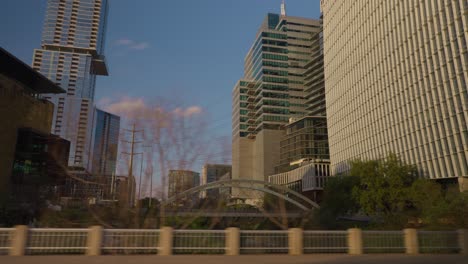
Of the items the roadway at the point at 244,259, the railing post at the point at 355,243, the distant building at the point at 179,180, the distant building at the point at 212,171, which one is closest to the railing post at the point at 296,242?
the roadway at the point at 244,259

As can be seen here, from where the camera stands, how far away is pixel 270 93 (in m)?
123

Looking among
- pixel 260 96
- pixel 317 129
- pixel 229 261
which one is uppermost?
pixel 260 96

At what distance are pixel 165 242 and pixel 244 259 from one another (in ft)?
11.6

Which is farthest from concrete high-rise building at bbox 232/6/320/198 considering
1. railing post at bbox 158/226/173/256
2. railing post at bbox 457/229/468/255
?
railing post at bbox 158/226/173/256

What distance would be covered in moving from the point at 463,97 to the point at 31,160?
69.0m

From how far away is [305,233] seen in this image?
1606cm

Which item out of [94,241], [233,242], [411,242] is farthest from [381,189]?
[94,241]

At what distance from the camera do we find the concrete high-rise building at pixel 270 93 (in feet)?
395

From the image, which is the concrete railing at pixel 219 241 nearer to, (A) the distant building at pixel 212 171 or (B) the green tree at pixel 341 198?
(A) the distant building at pixel 212 171

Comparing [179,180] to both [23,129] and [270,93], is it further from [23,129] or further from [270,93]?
[270,93]

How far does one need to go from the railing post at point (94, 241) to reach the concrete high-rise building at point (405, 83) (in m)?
46.1

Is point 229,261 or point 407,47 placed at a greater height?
point 407,47

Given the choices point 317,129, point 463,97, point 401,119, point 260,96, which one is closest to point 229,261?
point 463,97

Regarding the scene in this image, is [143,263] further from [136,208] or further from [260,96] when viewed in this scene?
[260,96]
